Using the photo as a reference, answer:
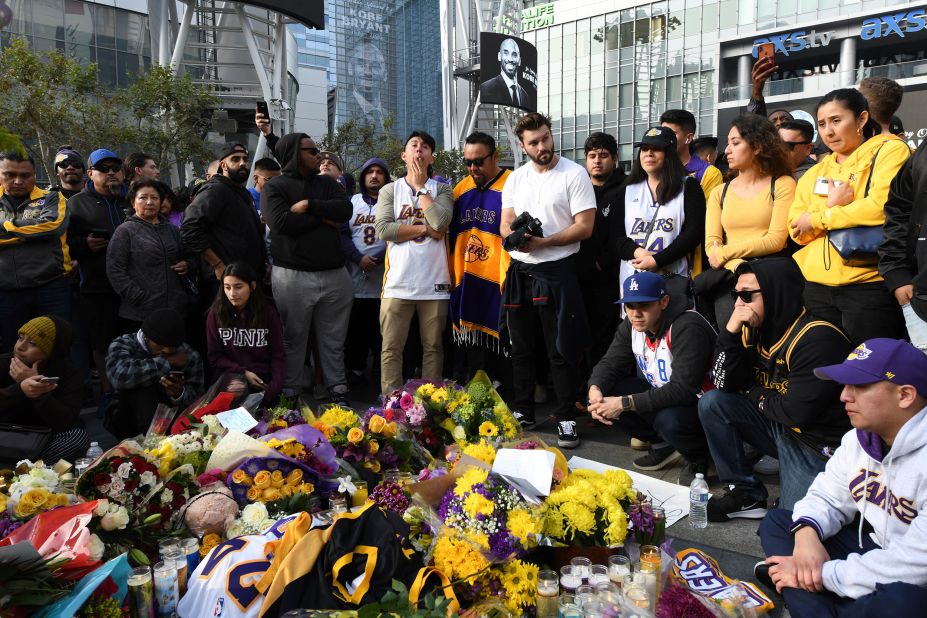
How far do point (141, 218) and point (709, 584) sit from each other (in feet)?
15.8

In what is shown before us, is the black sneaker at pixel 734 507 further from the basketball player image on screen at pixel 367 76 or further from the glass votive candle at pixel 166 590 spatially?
the basketball player image on screen at pixel 367 76

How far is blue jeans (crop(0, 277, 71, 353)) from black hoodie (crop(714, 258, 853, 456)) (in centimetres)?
483

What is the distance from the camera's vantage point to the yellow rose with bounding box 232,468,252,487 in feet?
8.97

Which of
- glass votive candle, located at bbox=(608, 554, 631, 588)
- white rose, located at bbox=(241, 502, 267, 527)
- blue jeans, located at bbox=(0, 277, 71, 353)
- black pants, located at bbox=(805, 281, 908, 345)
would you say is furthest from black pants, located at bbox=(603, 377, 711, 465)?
blue jeans, located at bbox=(0, 277, 71, 353)

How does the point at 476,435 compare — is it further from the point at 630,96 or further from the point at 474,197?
the point at 630,96

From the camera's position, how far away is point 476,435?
11.9 ft

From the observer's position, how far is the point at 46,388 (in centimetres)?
387

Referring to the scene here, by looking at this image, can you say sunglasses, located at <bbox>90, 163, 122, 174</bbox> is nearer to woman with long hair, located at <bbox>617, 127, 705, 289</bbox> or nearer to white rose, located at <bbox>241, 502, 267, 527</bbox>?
white rose, located at <bbox>241, 502, 267, 527</bbox>

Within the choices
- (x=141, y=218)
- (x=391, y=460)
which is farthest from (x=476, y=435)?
(x=141, y=218)

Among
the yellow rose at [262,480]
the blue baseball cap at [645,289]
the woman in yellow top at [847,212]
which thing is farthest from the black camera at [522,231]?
the yellow rose at [262,480]

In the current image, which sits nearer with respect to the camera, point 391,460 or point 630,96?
point 391,460

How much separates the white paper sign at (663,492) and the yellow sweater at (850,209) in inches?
55.6

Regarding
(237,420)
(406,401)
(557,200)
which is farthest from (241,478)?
(557,200)

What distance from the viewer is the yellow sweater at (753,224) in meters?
3.98
